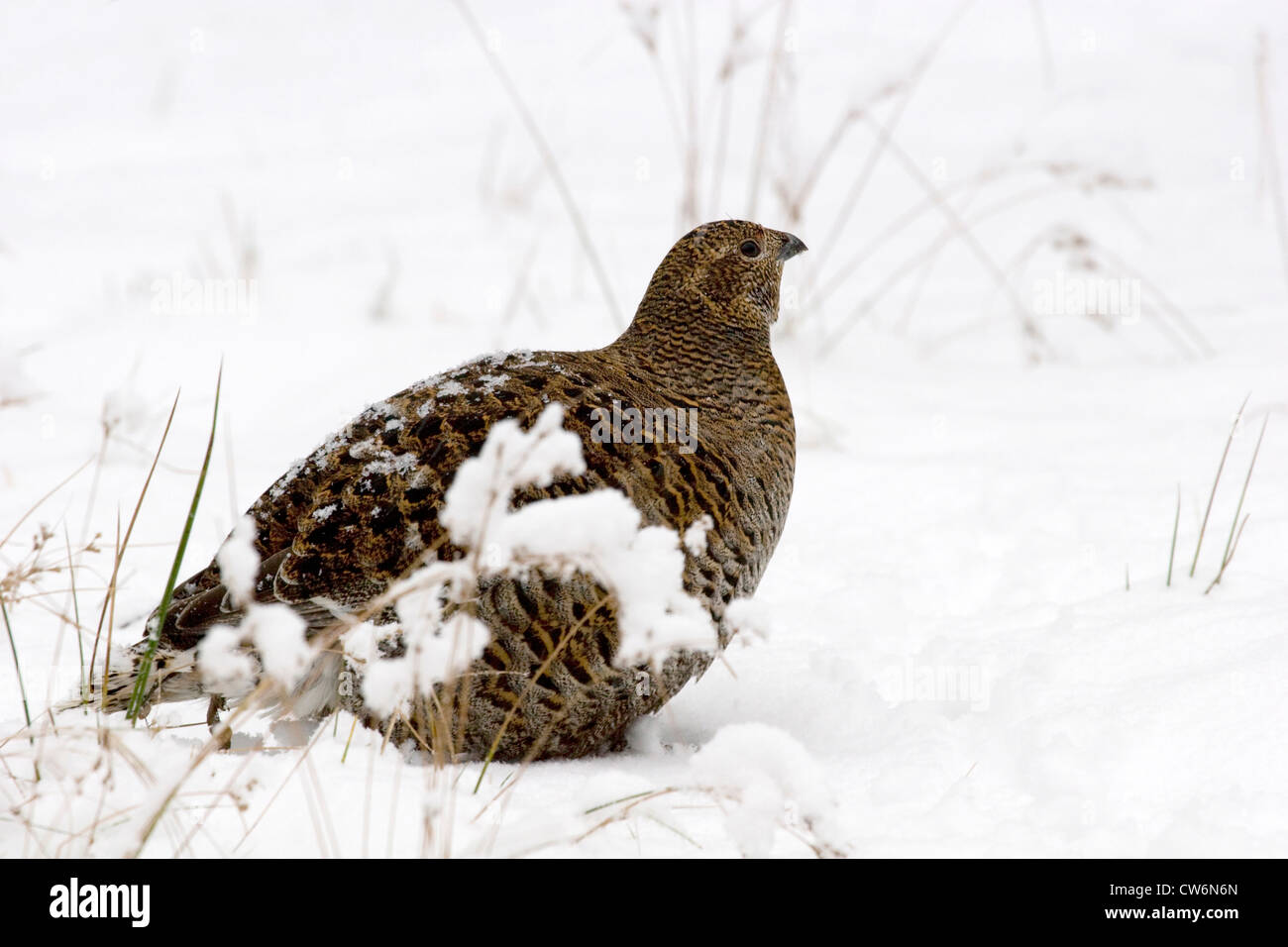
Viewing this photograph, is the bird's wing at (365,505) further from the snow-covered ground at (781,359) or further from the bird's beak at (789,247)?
the bird's beak at (789,247)

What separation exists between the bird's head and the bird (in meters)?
0.45

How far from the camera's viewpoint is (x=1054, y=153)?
27.8 ft

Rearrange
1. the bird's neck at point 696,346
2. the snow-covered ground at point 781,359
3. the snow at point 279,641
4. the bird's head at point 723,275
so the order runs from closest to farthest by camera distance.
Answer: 1. the snow at point 279,641
2. the snow-covered ground at point 781,359
3. the bird's neck at point 696,346
4. the bird's head at point 723,275

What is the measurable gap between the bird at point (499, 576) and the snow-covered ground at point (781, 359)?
14cm

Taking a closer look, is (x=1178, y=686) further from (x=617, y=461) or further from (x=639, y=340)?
(x=639, y=340)

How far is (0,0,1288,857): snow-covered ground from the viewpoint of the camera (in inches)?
89.0

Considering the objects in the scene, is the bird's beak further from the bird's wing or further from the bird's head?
the bird's wing

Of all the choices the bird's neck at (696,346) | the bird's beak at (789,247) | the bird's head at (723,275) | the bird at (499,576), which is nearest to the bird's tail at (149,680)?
the bird at (499,576)

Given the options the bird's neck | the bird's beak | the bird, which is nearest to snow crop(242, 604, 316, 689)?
the bird

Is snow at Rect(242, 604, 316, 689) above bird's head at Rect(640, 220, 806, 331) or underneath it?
underneath

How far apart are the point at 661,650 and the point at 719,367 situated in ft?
6.48

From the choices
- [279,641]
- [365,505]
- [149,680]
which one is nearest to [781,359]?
[365,505]

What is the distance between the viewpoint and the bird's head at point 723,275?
3.61 metres
